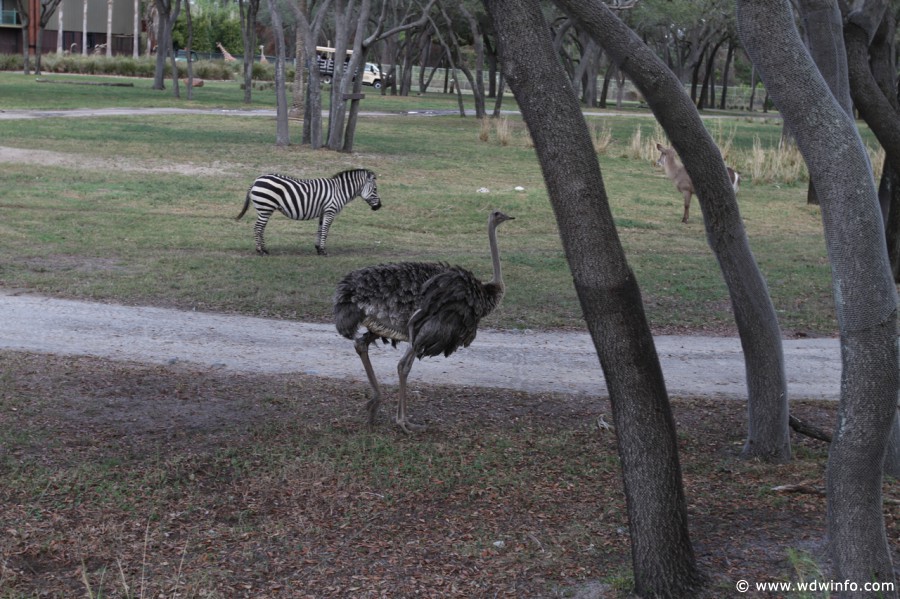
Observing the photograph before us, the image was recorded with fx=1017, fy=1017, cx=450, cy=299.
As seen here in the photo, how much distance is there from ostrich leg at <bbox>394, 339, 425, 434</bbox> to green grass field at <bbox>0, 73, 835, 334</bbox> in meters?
3.51

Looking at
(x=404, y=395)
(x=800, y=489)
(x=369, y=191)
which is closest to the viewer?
(x=800, y=489)

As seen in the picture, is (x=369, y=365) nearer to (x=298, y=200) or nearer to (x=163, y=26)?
(x=298, y=200)

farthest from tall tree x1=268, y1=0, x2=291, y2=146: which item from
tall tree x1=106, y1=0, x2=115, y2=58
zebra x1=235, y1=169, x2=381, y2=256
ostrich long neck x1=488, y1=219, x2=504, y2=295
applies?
tall tree x1=106, y1=0, x2=115, y2=58

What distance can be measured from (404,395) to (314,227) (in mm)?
10151

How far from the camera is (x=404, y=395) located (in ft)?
23.3

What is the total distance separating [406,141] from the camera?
2966 centimetres

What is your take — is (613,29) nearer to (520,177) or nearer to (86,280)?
(86,280)

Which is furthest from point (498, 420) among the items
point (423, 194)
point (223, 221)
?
point (423, 194)

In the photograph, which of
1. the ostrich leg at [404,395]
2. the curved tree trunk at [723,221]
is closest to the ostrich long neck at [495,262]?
the ostrich leg at [404,395]

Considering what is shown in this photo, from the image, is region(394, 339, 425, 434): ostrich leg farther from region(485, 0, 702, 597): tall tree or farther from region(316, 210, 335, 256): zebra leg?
region(316, 210, 335, 256): zebra leg

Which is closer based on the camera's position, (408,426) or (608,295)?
(608,295)

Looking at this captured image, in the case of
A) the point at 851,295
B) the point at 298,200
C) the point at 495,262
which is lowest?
the point at 298,200

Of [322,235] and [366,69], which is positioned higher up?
[366,69]

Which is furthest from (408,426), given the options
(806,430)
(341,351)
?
(806,430)
